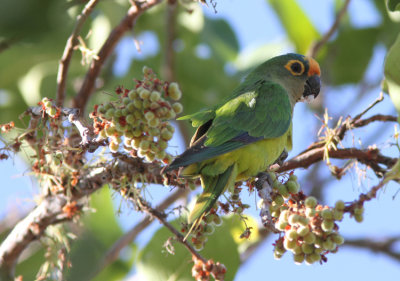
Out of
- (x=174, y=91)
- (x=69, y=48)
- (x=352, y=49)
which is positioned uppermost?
(x=69, y=48)

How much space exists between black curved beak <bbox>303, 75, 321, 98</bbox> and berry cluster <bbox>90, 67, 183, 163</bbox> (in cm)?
170

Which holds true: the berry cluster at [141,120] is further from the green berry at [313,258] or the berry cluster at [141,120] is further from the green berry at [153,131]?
the green berry at [313,258]

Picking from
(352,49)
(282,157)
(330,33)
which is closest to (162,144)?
(282,157)

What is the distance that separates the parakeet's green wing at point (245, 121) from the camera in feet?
7.19

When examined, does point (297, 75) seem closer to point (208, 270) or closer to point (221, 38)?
point (221, 38)

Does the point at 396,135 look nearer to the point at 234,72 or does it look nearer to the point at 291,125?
the point at 291,125

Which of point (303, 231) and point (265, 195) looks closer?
point (303, 231)

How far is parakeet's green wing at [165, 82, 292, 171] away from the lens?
2191 mm

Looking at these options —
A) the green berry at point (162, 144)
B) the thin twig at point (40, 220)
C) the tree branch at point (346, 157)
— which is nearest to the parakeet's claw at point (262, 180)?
the tree branch at point (346, 157)

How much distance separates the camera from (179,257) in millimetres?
2354

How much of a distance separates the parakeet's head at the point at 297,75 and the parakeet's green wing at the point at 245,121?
379 millimetres

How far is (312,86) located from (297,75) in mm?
120

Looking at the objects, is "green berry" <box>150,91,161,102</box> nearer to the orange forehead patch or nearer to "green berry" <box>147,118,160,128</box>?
"green berry" <box>147,118,160,128</box>

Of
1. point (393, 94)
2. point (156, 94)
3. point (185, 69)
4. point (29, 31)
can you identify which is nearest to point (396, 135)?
point (393, 94)
